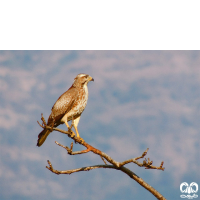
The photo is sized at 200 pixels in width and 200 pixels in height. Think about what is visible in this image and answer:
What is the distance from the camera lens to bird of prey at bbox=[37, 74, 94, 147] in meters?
10.2

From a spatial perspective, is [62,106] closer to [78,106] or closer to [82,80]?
[78,106]

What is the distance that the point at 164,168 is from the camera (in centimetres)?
758

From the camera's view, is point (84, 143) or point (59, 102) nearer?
point (84, 143)

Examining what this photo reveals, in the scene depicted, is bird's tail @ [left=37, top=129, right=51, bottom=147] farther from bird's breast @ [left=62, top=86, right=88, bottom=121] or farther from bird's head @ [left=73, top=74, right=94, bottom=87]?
bird's head @ [left=73, top=74, right=94, bottom=87]

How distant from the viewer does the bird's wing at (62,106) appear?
1021 cm

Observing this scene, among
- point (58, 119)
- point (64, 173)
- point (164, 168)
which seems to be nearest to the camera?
point (164, 168)

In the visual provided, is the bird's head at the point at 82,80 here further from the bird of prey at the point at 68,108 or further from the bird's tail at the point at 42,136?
the bird's tail at the point at 42,136

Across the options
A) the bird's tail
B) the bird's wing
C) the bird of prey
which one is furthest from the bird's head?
the bird's tail

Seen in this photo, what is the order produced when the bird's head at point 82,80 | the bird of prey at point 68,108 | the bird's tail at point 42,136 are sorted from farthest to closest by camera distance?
the bird's head at point 82,80 → the bird of prey at point 68,108 → the bird's tail at point 42,136

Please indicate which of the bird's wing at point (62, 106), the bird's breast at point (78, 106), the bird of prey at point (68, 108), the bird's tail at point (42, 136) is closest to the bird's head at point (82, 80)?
the bird of prey at point (68, 108)

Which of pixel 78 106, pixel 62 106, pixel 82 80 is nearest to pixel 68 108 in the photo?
pixel 62 106

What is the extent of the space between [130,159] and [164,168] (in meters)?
0.99
